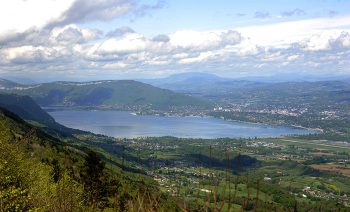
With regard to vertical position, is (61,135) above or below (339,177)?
above

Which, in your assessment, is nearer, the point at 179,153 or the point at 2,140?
the point at 2,140

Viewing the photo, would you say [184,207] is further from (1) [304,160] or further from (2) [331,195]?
(1) [304,160]

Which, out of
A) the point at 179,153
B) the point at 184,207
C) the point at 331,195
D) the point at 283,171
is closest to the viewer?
the point at 184,207

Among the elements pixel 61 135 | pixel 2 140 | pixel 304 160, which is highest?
pixel 2 140

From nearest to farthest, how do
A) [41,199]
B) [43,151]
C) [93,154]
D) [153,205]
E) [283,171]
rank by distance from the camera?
[153,205], [41,199], [93,154], [43,151], [283,171]

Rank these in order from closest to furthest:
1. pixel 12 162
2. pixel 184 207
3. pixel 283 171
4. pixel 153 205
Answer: pixel 184 207 < pixel 153 205 < pixel 12 162 < pixel 283 171

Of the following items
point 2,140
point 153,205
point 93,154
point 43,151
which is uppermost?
point 153,205

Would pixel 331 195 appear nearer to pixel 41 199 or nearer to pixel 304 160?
pixel 304 160

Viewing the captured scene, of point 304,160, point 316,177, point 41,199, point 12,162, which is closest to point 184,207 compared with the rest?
point 41,199

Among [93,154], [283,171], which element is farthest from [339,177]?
[93,154]
